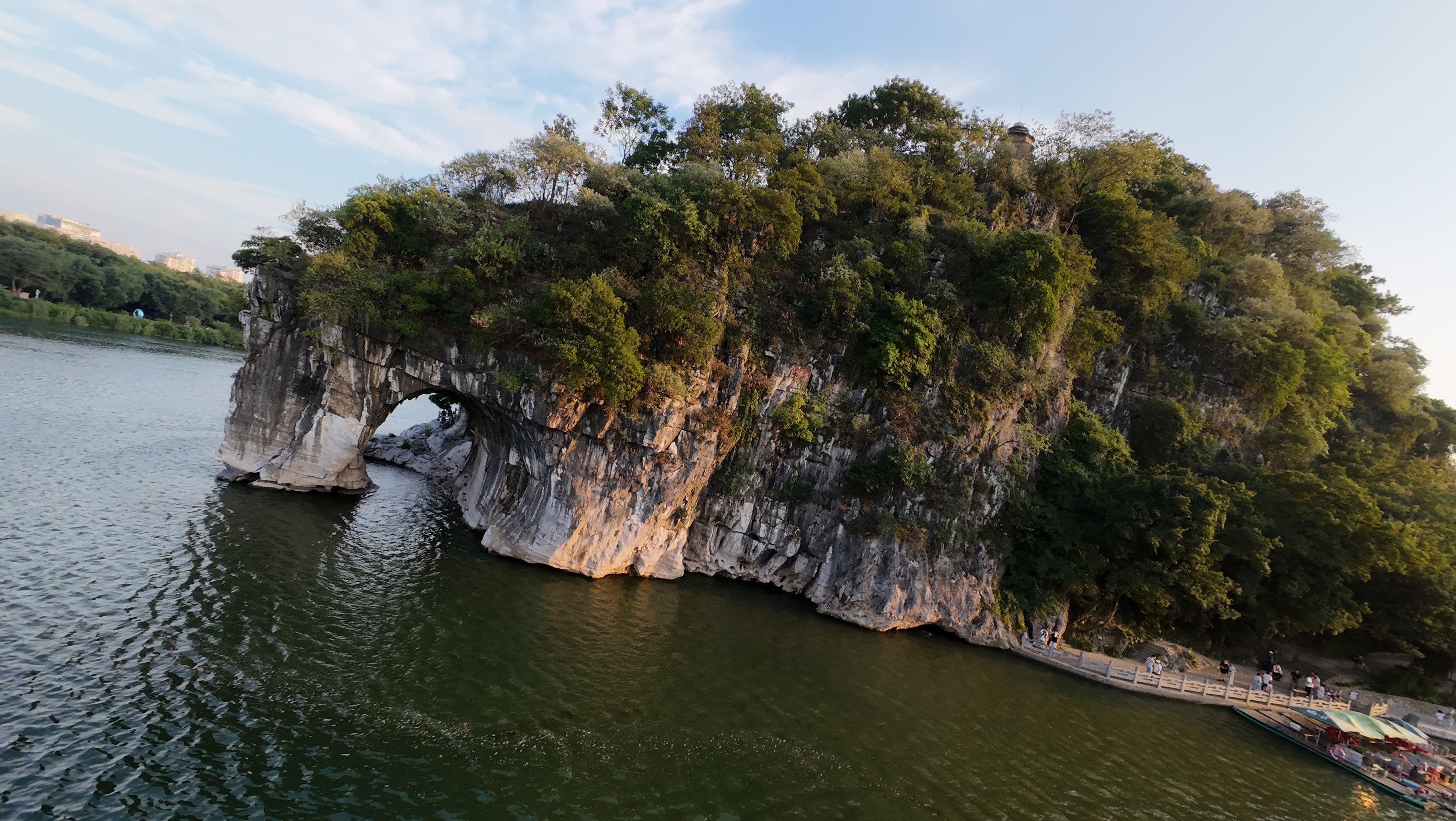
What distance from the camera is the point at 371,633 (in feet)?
51.6

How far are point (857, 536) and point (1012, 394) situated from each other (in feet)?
33.0

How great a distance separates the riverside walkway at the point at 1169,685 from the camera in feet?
75.0

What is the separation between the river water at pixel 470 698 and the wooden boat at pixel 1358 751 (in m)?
0.84

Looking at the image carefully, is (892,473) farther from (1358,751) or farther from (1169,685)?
(1358,751)

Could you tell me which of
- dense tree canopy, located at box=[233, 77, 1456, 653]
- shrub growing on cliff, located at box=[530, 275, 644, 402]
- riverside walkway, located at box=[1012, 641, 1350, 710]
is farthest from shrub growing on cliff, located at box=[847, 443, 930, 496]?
shrub growing on cliff, located at box=[530, 275, 644, 402]

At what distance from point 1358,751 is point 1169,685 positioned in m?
5.85

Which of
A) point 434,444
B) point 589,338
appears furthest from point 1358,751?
point 434,444

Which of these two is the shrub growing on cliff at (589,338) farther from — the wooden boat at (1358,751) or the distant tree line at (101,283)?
the distant tree line at (101,283)

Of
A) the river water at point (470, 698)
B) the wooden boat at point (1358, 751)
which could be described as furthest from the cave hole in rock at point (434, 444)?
the wooden boat at point (1358, 751)

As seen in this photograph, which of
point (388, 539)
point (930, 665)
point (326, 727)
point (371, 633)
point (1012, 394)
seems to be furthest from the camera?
point (1012, 394)

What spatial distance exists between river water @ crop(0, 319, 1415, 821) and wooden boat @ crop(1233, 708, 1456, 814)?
2.76 ft

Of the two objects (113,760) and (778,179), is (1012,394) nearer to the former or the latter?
(778,179)

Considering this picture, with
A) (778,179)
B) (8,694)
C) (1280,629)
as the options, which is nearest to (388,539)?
(8,694)

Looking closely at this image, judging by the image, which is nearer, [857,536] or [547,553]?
[547,553]
